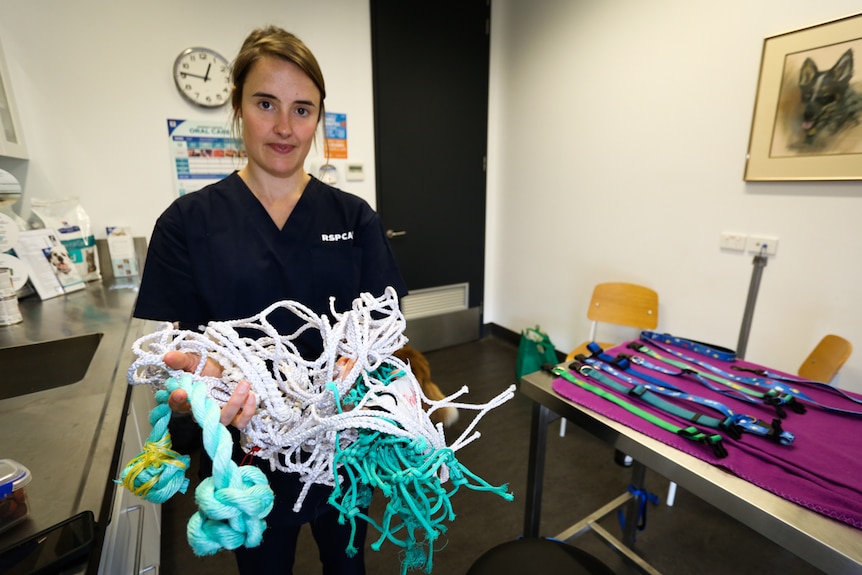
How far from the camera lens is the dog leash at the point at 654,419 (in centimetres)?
85

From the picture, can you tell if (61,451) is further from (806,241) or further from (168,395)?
(806,241)

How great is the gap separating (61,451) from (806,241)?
7.98 feet

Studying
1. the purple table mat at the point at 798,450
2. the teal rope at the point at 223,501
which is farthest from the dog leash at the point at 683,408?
the teal rope at the point at 223,501

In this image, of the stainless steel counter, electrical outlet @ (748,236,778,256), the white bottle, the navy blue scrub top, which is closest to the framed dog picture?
electrical outlet @ (748,236,778,256)

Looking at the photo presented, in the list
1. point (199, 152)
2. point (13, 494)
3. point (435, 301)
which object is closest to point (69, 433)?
point (13, 494)

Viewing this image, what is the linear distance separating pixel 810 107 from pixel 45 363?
112 inches

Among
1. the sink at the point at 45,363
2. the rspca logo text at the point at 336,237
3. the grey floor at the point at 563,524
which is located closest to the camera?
the rspca logo text at the point at 336,237

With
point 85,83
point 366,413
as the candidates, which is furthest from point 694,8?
point 85,83

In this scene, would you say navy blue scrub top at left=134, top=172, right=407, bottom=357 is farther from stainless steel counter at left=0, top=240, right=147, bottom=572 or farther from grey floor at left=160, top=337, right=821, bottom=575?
grey floor at left=160, top=337, right=821, bottom=575

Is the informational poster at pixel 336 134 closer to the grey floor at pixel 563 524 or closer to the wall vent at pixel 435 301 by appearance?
the wall vent at pixel 435 301

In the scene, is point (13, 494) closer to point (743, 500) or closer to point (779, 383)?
point (743, 500)

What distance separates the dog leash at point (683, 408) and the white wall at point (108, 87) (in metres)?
2.31

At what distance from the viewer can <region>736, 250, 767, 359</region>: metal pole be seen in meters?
1.82

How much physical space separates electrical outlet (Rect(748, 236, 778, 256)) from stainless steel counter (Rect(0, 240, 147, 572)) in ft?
7.71
